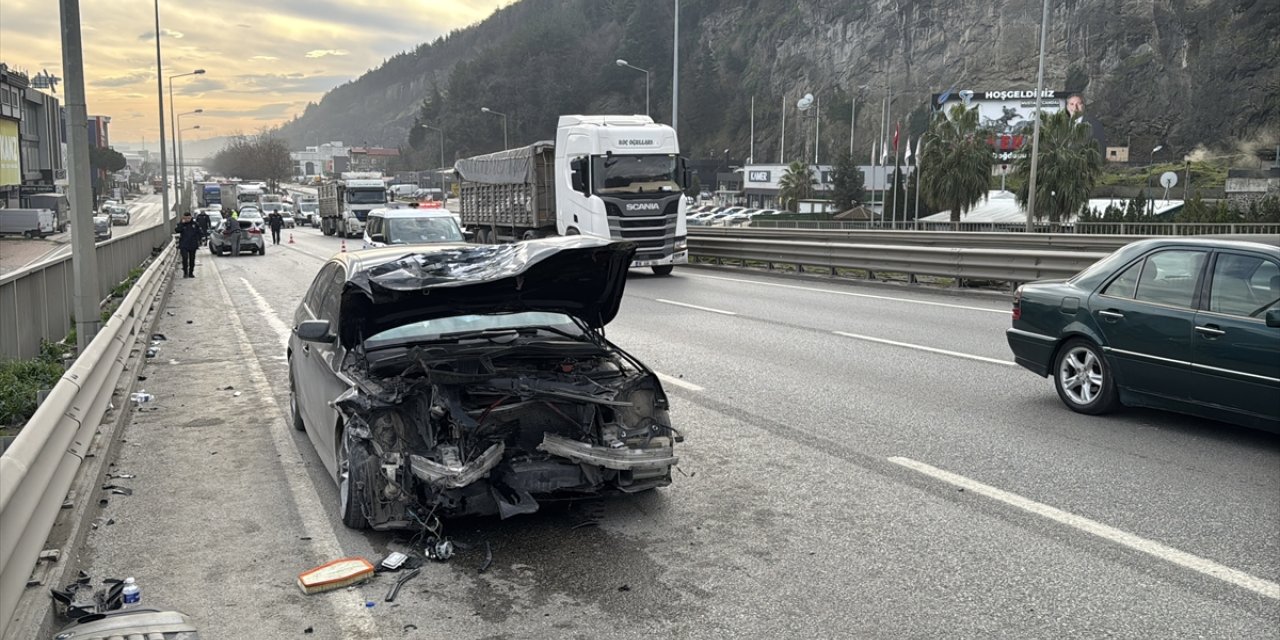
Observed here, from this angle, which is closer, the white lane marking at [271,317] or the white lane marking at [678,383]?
the white lane marking at [678,383]

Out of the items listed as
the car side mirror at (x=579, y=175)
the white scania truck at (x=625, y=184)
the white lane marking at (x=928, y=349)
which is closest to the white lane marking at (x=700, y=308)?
the white lane marking at (x=928, y=349)

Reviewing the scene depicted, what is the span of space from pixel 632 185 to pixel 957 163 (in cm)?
4459

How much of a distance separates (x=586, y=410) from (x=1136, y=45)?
128 metres

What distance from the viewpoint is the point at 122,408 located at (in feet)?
28.3

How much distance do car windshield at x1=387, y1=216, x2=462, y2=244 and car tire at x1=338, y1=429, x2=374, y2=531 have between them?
15.0 meters

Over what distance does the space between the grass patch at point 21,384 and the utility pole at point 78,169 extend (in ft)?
2.67

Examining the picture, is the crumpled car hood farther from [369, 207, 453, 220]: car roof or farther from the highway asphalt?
[369, 207, 453, 220]: car roof

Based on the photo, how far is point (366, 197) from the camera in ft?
166

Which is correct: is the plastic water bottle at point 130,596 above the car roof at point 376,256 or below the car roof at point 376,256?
below

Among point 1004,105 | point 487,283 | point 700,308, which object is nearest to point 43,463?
point 487,283

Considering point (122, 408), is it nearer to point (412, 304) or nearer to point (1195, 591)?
point (412, 304)

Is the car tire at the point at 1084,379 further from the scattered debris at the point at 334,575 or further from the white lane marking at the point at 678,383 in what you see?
the scattered debris at the point at 334,575

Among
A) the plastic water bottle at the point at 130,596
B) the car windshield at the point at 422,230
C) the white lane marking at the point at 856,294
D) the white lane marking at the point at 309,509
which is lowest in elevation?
the white lane marking at the point at 309,509

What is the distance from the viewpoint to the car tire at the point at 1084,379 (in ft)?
26.7
